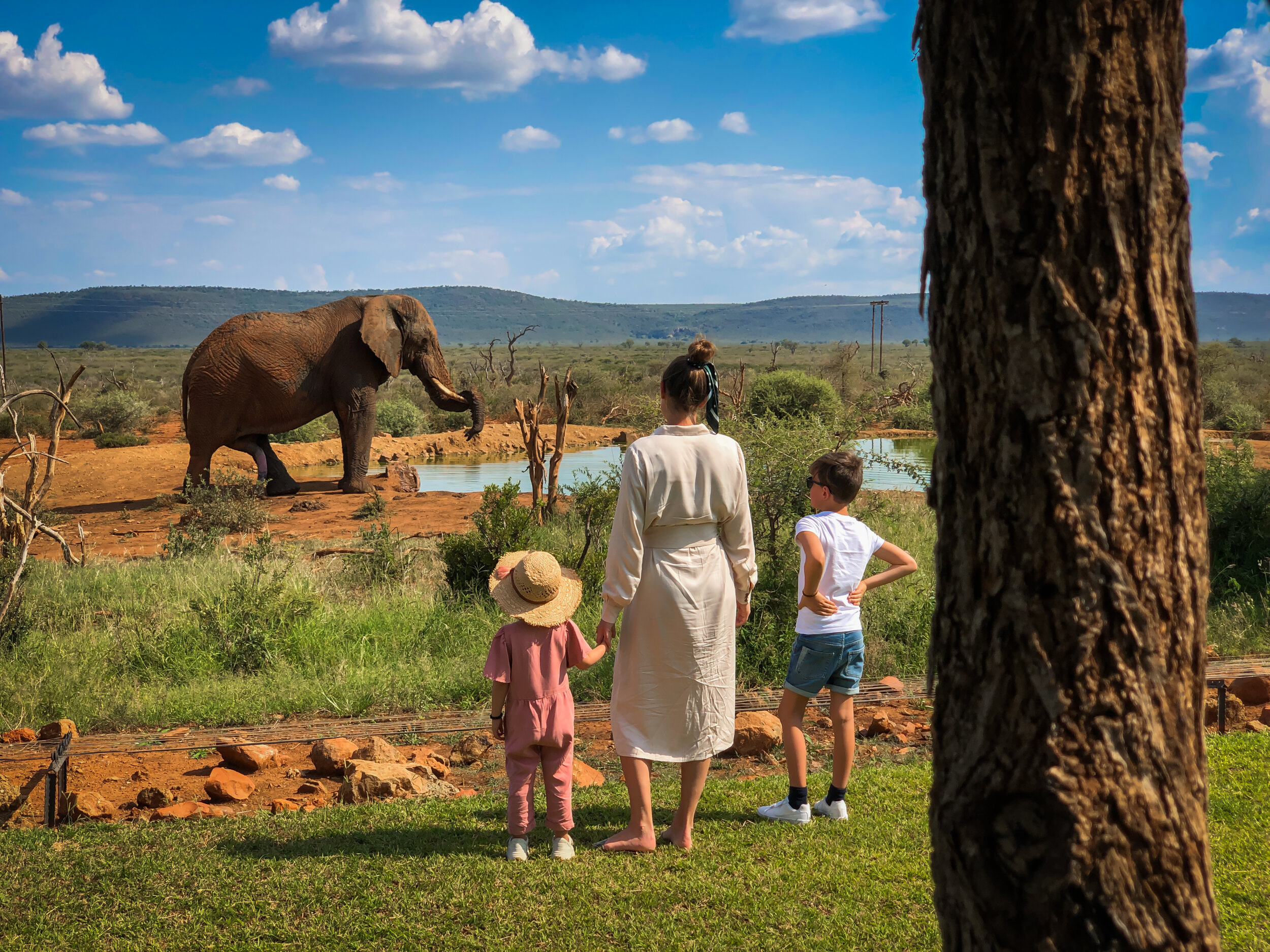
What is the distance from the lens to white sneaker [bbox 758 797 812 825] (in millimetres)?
4039

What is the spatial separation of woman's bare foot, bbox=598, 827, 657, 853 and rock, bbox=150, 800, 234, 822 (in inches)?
68.8

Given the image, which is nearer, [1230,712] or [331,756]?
[331,756]

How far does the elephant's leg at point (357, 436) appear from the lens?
15.8 metres

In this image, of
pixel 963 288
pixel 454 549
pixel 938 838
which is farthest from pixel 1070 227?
pixel 454 549

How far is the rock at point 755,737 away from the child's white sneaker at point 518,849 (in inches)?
68.0

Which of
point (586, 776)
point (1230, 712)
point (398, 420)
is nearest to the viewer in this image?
point (586, 776)

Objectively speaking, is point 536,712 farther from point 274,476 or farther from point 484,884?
point 274,476

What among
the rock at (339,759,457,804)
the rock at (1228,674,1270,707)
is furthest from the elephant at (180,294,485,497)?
the rock at (1228,674,1270,707)

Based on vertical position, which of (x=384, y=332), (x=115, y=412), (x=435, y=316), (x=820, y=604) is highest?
(x=435, y=316)

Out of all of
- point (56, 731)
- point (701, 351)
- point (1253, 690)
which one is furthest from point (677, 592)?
point (1253, 690)

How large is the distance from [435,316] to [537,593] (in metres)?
182

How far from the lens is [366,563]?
9375 millimetres

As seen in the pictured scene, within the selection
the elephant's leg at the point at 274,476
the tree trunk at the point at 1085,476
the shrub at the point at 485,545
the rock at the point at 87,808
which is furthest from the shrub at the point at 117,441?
the tree trunk at the point at 1085,476

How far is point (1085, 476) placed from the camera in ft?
5.56
